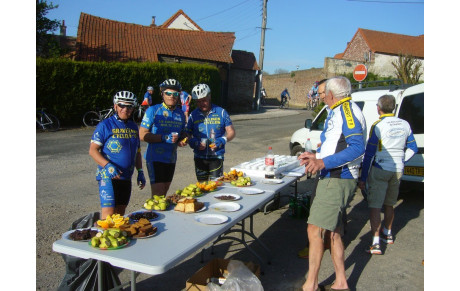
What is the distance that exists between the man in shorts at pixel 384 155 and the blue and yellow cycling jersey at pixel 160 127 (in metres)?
2.54

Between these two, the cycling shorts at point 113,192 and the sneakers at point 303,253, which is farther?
the sneakers at point 303,253

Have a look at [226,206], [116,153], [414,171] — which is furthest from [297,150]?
[116,153]

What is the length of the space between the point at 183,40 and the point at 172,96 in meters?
22.1

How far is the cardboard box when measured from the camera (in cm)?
306

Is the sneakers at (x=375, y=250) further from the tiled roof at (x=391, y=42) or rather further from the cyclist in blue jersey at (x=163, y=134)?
the tiled roof at (x=391, y=42)

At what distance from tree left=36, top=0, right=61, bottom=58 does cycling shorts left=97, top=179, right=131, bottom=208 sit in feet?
54.9

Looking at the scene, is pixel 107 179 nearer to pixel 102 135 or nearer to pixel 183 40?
pixel 102 135

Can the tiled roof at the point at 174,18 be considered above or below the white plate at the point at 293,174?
above

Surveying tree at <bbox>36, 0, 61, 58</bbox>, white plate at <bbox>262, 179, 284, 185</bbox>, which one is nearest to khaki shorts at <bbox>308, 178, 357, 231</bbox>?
white plate at <bbox>262, 179, 284, 185</bbox>

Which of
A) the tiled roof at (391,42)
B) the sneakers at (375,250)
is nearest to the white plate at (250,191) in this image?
the sneakers at (375,250)

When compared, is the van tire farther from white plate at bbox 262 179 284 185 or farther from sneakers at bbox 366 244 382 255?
white plate at bbox 262 179 284 185

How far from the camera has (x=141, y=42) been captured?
23.6 m

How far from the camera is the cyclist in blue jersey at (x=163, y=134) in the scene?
449cm

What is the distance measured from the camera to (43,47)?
19.8 meters
